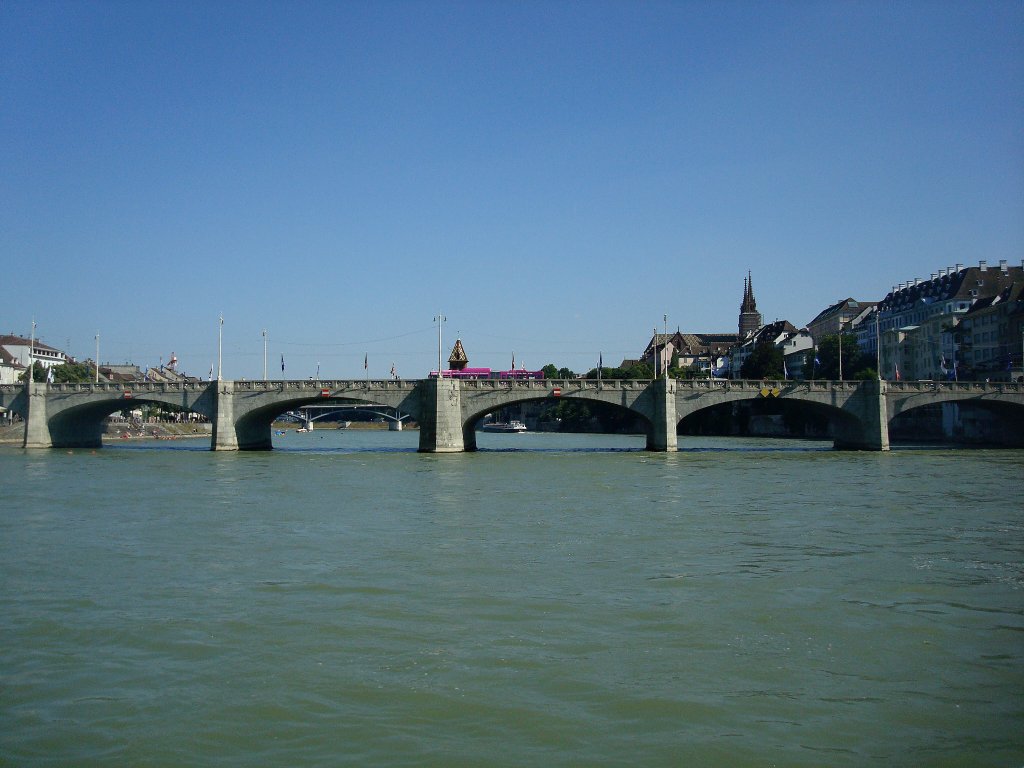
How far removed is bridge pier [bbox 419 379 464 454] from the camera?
66250 millimetres

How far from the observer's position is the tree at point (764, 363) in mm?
113438

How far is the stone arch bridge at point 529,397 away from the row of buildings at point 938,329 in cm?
403

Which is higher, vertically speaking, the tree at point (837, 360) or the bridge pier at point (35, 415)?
the tree at point (837, 360)

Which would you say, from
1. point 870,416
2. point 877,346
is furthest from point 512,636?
point 877,346

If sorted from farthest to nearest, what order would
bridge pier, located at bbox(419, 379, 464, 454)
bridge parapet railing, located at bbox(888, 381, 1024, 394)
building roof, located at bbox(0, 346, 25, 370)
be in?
building roof, located at bbox(0, 346, 25, 370) < bridge parapet railing, located at bbox(888, 381, 1024, 394) < bridge pier, located at bbox(419, 379, 464, 454)

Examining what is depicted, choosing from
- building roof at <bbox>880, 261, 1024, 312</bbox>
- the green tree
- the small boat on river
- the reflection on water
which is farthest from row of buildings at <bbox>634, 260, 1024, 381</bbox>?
the green tree

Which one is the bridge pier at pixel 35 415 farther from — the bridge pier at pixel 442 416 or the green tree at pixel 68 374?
the green tree at pixel 68 374

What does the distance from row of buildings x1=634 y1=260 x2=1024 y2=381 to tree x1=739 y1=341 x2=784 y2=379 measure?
171 inches

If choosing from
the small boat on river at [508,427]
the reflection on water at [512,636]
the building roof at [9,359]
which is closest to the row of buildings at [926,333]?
the building roof at [9,359]

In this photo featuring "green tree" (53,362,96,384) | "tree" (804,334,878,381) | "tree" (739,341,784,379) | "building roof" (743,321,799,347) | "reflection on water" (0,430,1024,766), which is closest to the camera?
"reflection on water" (0,430,1024,766)

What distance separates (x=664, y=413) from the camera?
67812 millimetres

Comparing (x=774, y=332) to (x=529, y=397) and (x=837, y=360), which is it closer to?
(x=837, y=360)

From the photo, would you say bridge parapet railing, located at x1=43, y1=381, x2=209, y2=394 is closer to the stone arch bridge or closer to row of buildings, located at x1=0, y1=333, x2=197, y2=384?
the stone arch bridge

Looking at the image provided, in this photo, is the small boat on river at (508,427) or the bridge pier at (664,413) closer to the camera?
the bridge pier at (664,413)
